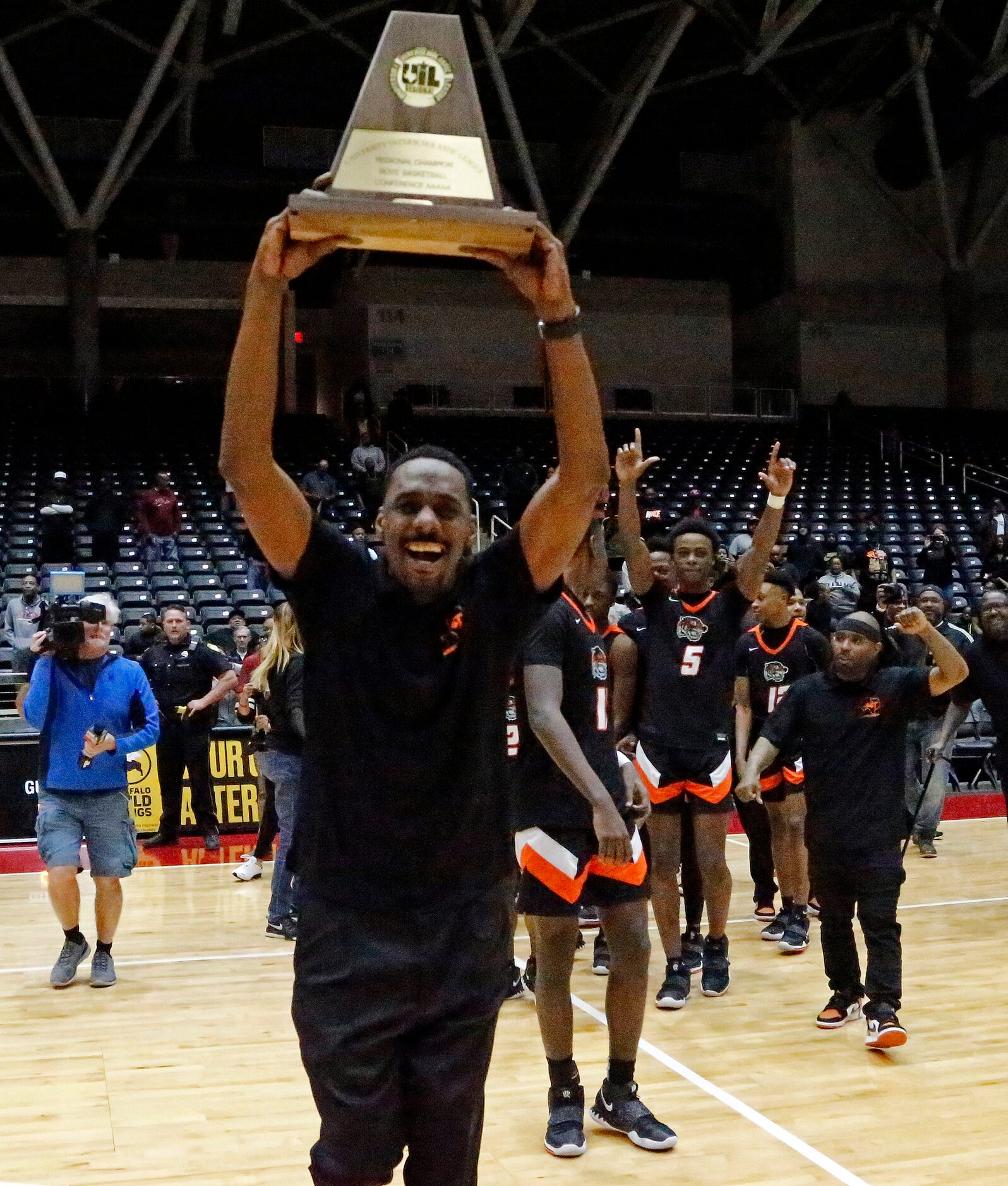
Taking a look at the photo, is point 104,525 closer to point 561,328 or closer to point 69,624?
point 69,624

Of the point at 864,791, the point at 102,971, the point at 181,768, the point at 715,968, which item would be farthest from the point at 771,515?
the point at 181,768

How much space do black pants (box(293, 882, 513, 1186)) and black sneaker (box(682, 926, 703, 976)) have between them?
4.09 m

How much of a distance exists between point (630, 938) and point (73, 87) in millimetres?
23313

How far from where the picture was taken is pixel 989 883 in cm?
891

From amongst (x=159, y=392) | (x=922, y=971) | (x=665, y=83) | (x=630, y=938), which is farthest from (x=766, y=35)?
(x=630, y=938)

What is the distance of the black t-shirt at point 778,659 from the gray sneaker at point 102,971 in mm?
3473

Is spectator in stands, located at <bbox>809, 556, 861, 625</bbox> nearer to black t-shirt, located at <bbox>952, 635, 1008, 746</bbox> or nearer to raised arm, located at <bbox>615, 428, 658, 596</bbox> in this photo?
black t-shirt, located at <bbox>952, 635, 1008, 746</bbox>

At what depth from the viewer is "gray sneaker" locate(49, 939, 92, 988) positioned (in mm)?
6555

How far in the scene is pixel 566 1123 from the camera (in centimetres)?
428

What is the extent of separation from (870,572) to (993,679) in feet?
30.4

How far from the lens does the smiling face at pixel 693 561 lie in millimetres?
5934

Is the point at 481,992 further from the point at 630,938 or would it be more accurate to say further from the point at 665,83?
the point at 665,83

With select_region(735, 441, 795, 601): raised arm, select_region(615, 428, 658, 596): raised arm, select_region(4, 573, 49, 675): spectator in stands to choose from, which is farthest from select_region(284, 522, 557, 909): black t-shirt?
select_region(4, 573, 49, 675): spectator in stands

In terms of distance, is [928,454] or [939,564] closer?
[939,564]
